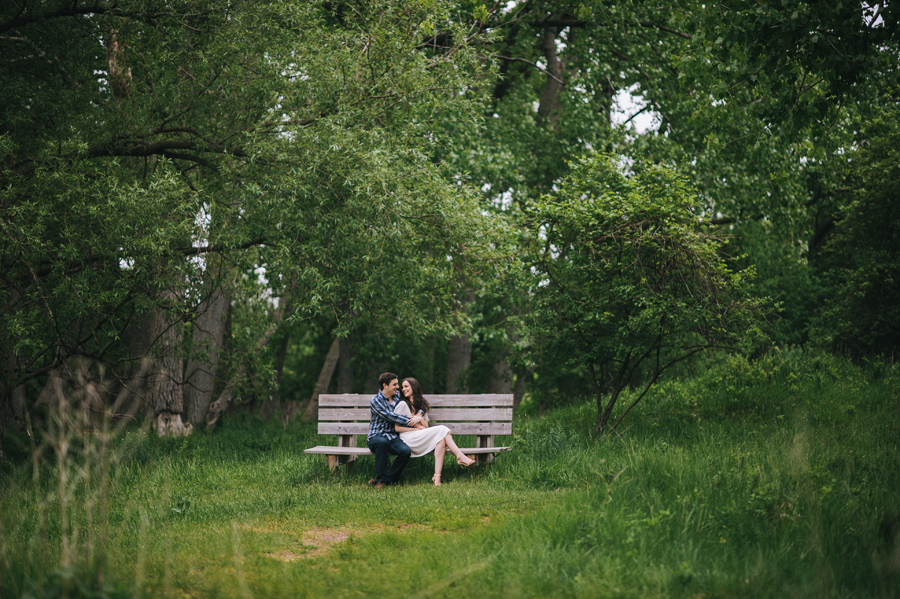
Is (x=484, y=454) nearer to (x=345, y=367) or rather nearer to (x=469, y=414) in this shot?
(x=469, y=414)

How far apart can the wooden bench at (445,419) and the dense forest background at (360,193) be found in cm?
119

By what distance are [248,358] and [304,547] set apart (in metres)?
6.38

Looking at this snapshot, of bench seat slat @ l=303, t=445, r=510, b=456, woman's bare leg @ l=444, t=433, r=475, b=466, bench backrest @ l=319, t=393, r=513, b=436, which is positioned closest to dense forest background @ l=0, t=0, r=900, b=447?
bench backrest @ l=319, t=393, r=513, b=436

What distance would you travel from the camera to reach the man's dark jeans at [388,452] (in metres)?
7.70

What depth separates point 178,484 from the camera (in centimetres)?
829

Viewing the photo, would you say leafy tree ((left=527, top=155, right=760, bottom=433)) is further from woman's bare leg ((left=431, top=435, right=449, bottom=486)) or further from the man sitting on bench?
the man sitting on bench

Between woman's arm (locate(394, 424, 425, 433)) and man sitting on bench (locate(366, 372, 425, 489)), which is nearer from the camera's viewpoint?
man sitting on bench (locate(366, 372, 425, 489))

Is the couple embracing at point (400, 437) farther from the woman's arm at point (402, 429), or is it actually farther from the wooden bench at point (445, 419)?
the wooden bench at point (445, 419)

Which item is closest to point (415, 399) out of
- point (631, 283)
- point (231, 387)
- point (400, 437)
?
point (400, 437)

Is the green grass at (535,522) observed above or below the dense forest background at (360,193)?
below

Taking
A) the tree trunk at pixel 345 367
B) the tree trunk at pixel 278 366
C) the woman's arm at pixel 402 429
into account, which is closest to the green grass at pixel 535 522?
the woman's arm at pixel 402 429

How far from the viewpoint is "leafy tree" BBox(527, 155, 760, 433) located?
26.0 feet

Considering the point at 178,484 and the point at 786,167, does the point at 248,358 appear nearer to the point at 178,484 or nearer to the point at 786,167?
the point at 178,484

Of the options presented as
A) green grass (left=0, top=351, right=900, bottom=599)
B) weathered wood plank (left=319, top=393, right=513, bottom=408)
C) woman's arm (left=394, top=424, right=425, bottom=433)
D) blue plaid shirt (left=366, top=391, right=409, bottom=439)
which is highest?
weathered wood plank (left=319, top=393, right=513, bottom=408)
